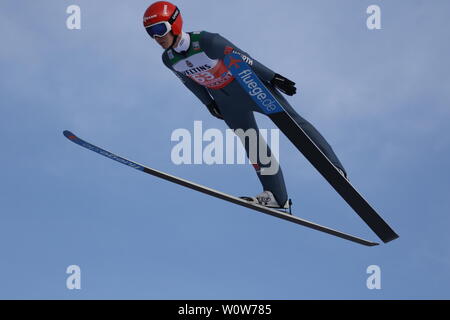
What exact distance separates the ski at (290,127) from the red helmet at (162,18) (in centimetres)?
72

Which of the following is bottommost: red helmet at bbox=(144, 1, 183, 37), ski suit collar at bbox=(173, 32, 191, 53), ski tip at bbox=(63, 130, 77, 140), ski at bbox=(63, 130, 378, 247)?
ski at bbox=(63, 130, 378, 247)

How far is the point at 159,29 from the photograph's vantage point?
7441 millimetres

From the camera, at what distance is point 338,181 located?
25.2 ft

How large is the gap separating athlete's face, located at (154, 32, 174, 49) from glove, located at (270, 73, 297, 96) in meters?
1.31

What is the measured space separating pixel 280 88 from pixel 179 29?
140 centimetres

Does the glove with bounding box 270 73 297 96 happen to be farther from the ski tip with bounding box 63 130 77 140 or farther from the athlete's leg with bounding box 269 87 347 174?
the ski tip with bounding box 63 130 77 140

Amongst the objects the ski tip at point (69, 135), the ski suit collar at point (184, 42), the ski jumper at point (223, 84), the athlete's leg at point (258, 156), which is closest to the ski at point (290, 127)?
the ski jumper at point (223, 84)

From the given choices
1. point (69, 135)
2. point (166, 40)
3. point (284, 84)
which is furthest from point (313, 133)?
point (69, 135)

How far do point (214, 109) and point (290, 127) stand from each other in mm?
1403

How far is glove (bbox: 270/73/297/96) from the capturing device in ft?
24.5

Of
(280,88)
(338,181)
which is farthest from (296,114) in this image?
(338,181)

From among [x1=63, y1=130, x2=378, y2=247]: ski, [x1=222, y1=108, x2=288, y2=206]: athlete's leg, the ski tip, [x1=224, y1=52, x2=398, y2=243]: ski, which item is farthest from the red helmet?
the ski tip

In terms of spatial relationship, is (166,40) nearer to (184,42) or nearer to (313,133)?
(184,42)

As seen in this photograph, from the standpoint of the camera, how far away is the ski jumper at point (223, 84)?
24.7ft
